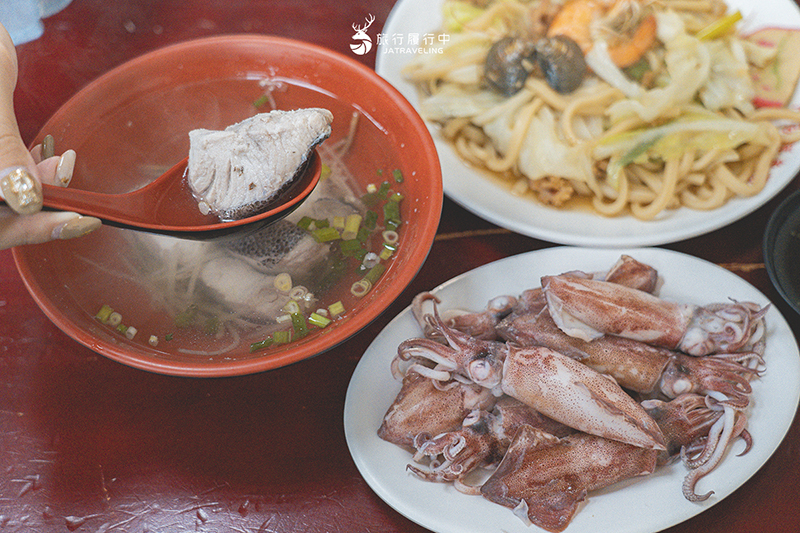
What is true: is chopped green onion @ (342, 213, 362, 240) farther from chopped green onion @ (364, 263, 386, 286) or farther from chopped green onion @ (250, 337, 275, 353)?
chopped green onion @ (250, 337, 275, 353)

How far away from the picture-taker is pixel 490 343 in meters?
1.38

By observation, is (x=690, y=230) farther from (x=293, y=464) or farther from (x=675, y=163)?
(x=293, y=464)

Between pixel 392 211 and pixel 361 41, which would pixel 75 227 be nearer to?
pixel 392 211

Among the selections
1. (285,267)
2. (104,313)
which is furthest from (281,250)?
(104,313)

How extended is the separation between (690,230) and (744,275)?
0.26 m

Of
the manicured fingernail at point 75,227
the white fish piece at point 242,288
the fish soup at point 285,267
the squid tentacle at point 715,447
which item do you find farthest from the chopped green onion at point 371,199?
the squid tentacle at point 715,447

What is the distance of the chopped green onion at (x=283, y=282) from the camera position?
1494 millimetres

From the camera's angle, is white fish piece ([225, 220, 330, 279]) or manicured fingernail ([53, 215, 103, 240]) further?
white fish piece ([225, 220, 330, 279])

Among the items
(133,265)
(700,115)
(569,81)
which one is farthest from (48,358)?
(700,115)

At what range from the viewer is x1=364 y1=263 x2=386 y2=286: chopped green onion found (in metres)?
1.44

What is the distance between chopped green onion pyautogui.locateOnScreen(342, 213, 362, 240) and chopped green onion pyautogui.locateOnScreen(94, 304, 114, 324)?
64cm

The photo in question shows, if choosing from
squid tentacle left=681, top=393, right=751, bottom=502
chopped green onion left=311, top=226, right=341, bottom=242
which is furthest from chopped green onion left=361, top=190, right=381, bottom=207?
squid tentacle left=681, top=393, right=751, bottom=502

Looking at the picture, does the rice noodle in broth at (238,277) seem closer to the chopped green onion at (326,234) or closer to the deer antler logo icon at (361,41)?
the chopped green onion at (326,234)

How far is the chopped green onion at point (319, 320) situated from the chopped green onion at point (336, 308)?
27 mm
